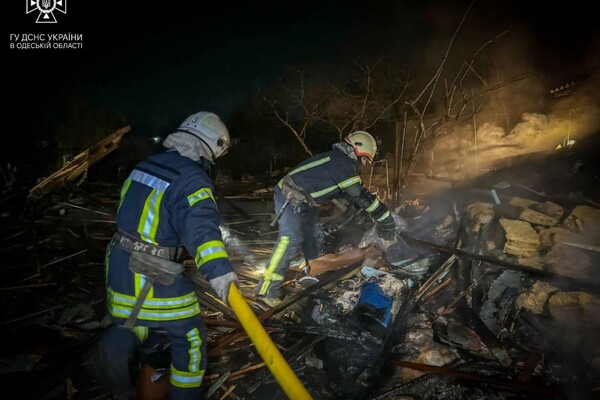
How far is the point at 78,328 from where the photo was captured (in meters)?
4.28

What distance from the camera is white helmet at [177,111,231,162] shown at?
2.62 metres

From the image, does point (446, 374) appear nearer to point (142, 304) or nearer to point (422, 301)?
point (422, 301)

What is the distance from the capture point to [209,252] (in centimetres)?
221

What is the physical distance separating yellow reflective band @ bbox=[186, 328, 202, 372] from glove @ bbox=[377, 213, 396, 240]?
10.9ft

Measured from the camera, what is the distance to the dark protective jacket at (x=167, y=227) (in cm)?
225

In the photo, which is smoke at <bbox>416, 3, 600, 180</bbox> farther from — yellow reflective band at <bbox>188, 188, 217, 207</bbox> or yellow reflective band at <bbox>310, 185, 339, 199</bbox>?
yellow reflective band at <bbox>188, 188, 217, 207</bbox>

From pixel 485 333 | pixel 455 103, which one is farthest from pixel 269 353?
pixel 455 103

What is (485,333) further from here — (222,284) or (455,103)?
(455,103)

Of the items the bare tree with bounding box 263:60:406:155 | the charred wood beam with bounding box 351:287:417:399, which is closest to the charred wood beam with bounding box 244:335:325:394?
the charred wood beam with bounding box 351:287:417:399

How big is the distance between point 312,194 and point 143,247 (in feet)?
9.31

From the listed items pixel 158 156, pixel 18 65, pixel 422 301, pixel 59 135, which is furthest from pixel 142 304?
pixel 18 65

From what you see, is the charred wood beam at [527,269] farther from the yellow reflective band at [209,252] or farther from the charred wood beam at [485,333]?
the yellow reflective band at [209,252]

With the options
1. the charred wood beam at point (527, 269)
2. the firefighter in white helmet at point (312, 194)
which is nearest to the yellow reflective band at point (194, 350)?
the firefighter in white helmet at point (312, 194)

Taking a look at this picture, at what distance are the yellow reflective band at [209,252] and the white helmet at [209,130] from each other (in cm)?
77
